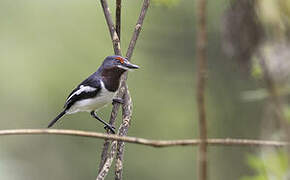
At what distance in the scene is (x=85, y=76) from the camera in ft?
32.9

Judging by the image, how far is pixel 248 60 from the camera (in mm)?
2020

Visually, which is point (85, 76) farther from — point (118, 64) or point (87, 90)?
point (118, 64)

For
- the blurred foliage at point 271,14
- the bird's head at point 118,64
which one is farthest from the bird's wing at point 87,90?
the blurred foliage at point 271,14

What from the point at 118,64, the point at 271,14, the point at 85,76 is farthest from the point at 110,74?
the point at 85,76

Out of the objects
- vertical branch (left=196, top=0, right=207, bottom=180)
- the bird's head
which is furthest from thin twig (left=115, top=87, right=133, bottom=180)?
vertical branch (left=196, top=0, right=207, bottom=180)

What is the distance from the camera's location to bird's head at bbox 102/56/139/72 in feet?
9.95

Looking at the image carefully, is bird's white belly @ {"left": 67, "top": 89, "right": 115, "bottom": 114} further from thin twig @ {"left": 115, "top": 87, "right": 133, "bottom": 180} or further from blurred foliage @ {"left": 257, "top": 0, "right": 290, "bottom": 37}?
blurred foliage @ {"left": 257, "top": 0, "right": 290, "bottom": 37}

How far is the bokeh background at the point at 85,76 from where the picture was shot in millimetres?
8852

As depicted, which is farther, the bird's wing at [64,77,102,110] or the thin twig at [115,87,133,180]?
the bird's wing at [64,77,102,110]

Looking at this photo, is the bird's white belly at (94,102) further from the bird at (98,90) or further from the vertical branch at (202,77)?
the vertical branch at (202,77)

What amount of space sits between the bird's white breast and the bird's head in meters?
0.17

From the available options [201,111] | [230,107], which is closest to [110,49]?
[230,107]

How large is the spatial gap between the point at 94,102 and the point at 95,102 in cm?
1

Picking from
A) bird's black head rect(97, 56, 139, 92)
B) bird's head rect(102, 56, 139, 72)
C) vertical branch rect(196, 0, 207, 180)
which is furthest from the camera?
bird's black head rect(97, 56, 139, 92)
